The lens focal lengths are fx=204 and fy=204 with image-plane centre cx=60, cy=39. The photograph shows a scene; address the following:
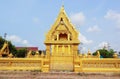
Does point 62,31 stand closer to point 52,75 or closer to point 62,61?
point 62,61

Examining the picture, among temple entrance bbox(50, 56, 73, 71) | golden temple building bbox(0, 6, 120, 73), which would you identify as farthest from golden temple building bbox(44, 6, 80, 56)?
temple entrance bbox(50, 56, 73, 71)

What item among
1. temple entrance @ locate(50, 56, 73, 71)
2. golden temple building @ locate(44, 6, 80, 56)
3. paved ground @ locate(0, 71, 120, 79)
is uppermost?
golden temple building @ locate(44, 6, 80, 56)

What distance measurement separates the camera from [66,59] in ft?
52.9

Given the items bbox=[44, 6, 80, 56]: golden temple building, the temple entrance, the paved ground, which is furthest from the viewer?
bbox=[44, 6, 80, 56]: golden temple building

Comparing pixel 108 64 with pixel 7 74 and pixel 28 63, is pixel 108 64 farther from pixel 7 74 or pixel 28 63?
pixel 7 74

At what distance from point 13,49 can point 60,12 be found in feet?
155

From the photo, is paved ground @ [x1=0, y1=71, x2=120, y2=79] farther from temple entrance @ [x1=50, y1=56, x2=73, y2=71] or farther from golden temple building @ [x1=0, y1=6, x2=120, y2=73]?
temple entrance @ [x1=50, y1=56, x2=73, y2=71]

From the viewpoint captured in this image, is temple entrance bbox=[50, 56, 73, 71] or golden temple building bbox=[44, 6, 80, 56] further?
golden temple building bbox=[44, 6, 80, 56]

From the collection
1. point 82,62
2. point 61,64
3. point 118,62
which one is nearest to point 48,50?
point 61,64

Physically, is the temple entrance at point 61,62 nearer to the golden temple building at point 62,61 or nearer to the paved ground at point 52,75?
the golden temple building at point 62,61

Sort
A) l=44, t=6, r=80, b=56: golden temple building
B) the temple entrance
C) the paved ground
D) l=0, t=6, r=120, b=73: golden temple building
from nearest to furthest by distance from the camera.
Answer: the paved ground, l=0, t=6, r=120, b=73: golden temple building, the temple entrance, l=44, t=6, r=80, b=56: golden temple building

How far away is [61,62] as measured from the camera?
638 inches

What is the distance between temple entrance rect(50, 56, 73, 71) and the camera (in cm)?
1593

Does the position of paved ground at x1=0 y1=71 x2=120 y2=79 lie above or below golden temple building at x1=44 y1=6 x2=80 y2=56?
below
